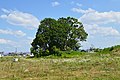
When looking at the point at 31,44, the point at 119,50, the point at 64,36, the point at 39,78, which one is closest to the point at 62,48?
the point at 64,36

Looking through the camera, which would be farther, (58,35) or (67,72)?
(58,35)

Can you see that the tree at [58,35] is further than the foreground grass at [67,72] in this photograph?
Yes

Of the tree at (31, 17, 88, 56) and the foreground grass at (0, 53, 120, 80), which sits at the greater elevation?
the tree at (31, 17, 88, 56)

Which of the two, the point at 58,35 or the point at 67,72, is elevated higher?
the point at 58,35

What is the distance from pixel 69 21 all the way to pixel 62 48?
787cm

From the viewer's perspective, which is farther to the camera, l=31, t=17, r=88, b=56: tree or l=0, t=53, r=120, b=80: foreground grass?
l=31, t=17, r=88, b=56: tree

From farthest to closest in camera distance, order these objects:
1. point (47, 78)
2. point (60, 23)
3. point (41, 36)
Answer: point (60, 23)
point (41, 36)
point (47, 78)

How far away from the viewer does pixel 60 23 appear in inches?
2847

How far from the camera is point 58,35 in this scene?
226 ft

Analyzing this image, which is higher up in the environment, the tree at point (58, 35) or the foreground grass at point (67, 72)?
the tree at point (58, 35)

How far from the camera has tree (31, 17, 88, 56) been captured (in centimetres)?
6838

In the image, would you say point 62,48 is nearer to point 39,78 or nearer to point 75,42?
point 75,42

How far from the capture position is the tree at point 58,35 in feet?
224

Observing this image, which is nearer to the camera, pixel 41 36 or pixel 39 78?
pixel 39 78
